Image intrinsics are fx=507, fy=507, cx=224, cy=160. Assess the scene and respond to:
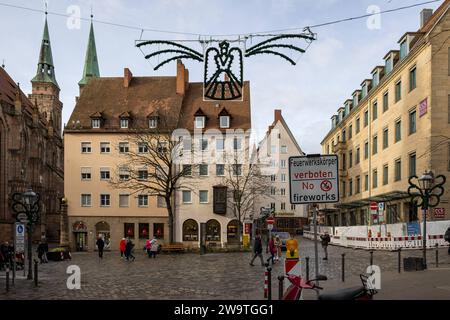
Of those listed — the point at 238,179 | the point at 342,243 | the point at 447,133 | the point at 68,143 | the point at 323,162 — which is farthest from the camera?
the point at 68,143

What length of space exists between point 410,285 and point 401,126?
27325 millimetres

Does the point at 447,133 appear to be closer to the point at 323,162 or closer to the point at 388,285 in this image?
the point at 388,285

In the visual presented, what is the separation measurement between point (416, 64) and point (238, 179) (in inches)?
816

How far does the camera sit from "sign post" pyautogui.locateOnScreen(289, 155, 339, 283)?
8883 millimetres

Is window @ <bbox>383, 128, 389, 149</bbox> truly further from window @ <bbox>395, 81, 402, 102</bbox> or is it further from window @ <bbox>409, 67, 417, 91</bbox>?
window @ <bbox>409, 67, 417, 91</bbox>

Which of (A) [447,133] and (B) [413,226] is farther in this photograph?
(A) [447,133]

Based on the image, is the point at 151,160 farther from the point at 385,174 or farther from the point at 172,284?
the point at 172,284

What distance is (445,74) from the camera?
34.5 meters

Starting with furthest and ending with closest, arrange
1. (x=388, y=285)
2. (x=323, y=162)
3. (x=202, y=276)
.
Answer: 1. (x=202, y=276)
2. (x=388, y=285)
3. (x=323, y=162)

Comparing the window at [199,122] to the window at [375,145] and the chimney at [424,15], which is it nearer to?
the window at [375,145]

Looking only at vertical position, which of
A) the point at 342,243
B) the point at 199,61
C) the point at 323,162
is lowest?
the point at 342,243

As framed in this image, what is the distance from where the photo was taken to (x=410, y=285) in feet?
48.1

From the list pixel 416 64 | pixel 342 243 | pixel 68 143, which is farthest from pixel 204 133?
pixel 416 64
